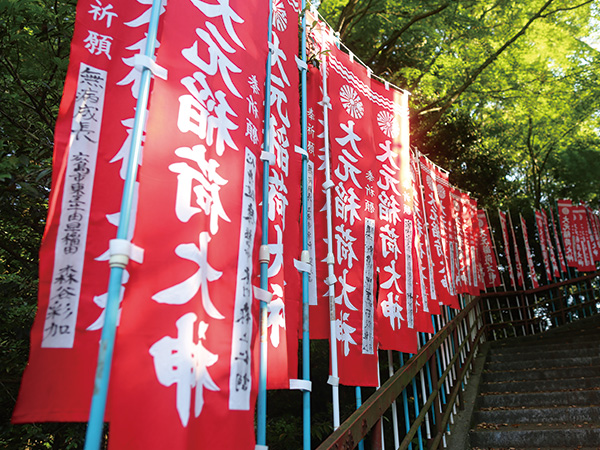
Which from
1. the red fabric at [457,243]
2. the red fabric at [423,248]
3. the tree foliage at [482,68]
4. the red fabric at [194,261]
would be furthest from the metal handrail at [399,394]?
the tree foliage at [482,68]

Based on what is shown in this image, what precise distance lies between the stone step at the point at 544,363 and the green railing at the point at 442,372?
23.9 inches

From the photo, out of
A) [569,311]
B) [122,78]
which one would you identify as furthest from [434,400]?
[569,311]

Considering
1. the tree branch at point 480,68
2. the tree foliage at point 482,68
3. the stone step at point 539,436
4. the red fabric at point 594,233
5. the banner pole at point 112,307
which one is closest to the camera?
the banner pole at point 112,307

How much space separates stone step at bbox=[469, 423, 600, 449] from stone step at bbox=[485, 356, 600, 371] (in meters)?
2.73

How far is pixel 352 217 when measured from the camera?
12.8ft

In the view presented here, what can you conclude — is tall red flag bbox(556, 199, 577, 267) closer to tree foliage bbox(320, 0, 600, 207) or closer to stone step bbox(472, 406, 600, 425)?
tree foliage bbox(320, 0, 600, 207)

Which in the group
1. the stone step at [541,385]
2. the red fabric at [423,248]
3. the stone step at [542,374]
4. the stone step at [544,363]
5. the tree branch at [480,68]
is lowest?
the stone step at [541,385]

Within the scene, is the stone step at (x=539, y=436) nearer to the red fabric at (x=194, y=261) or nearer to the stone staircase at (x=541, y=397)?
the stone staircase at (x=541, y=397)

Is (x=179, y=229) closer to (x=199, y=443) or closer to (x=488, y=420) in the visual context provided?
(x=199, y=443)

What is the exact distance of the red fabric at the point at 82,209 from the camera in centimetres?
164

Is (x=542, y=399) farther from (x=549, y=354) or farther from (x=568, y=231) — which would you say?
(x=568, y=231)

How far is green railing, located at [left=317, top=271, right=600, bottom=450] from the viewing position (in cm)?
347

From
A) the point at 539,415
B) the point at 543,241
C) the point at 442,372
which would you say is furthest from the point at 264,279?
the point at 543,241

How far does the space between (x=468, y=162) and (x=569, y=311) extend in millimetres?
5633
